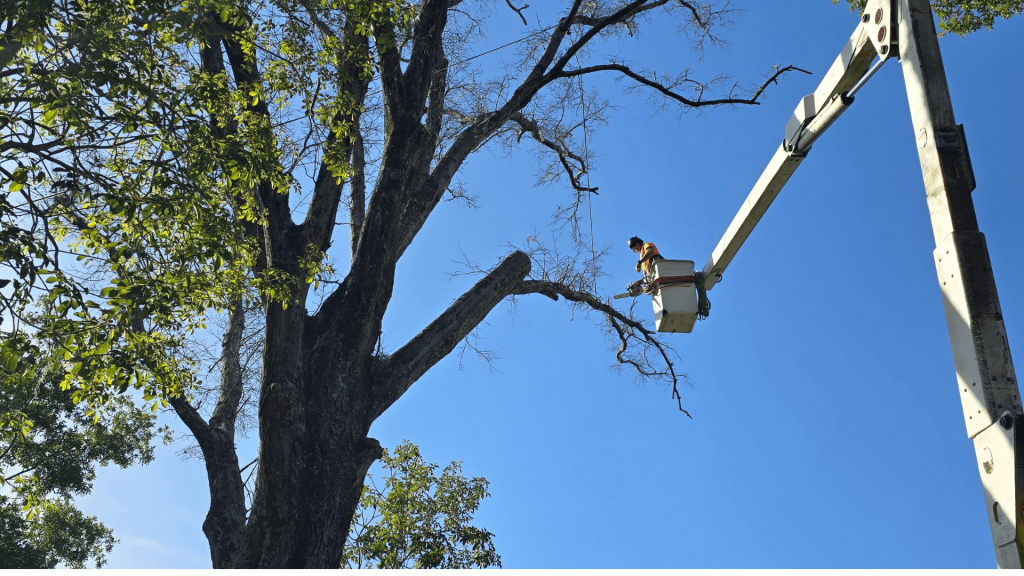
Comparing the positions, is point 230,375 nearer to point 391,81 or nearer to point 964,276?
point 391,81

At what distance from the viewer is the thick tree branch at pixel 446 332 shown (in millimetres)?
7180

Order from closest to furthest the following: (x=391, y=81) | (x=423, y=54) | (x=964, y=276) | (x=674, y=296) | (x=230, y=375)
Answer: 1. (x=964, y=276)
2. (x=674, y=296)
3. (x=391, y=81)
4. (x=423, y=54)
5. (x=230, y=375)

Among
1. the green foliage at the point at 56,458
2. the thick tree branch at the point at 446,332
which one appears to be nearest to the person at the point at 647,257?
the thick tree branch at the point at 446,332

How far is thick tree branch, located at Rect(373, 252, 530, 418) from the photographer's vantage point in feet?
23.6

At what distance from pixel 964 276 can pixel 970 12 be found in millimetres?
10207

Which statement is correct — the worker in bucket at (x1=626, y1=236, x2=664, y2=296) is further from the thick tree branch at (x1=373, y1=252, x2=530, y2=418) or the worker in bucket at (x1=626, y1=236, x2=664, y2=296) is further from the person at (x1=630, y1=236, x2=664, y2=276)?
the thick tree branch at (x1=373, y1=252, x2=530, y2=418)

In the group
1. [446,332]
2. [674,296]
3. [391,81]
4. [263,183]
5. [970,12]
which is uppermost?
[970,12]

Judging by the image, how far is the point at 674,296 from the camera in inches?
263

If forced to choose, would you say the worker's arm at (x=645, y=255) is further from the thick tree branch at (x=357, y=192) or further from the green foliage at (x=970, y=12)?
the green foliage at (x=970, y=12)

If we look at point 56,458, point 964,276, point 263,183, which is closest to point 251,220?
point 263,183

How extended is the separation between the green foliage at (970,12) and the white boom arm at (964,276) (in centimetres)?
853

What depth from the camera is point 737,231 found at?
21.9 feet

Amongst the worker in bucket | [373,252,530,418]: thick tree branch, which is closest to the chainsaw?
the worker in bucket

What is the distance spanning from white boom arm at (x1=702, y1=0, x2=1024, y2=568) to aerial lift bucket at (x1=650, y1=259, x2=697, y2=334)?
267cm
